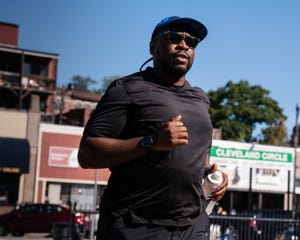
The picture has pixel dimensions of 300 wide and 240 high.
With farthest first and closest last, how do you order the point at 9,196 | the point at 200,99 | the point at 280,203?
the point at 280,203 < the point at 9,196 < the point at 200,99

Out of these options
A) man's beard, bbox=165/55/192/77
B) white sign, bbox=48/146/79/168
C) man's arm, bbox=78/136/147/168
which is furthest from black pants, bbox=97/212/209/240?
white sign, bbox=48/146/79/168

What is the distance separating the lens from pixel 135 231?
331 cm

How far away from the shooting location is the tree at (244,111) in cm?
6938

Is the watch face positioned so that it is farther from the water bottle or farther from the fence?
the fence

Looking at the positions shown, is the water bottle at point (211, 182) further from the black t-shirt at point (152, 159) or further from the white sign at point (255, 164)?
the white sign at point (255, 164)

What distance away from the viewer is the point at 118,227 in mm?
3338

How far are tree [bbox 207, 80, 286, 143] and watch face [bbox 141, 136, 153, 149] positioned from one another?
65.7 m

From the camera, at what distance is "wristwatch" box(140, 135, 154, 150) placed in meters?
3.22

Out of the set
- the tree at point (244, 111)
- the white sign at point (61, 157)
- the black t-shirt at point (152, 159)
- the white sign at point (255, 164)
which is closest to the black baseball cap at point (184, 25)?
the black t-shirt at point (152, 159)

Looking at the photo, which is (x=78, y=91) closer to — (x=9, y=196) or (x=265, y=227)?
(x=9, y=196)

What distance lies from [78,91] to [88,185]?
121 feet

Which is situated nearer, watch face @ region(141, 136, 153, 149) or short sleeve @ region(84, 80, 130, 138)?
watch face @ region(141, 136, 153, 149)

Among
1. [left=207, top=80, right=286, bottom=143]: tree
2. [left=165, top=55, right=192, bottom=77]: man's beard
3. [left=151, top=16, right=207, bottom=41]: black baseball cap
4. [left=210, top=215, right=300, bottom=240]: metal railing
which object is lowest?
[left=210, top=215, right=300, bottom=240]: metal railing

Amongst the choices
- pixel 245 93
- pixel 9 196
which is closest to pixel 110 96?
pixel 9 196
